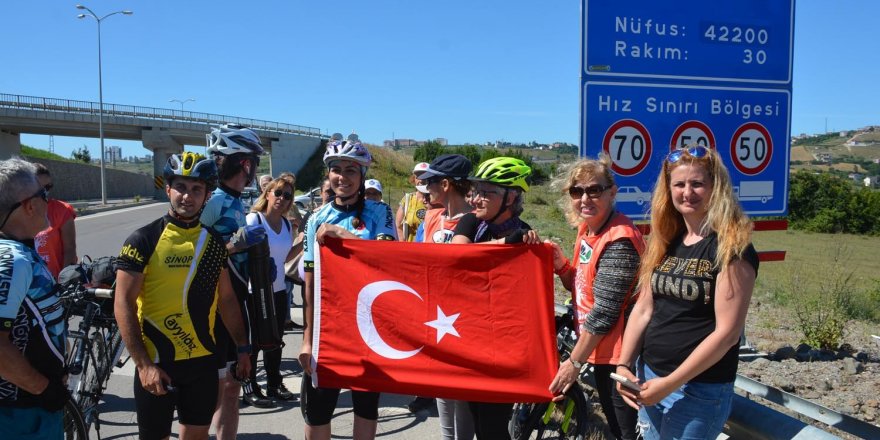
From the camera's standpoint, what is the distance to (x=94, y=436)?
16.0 ft

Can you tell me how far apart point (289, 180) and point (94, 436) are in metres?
2.83

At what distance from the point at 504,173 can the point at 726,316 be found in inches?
57.7

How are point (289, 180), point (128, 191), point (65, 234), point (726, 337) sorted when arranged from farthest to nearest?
point (128, 191) < point (289, 180) < point (65, 234) < point (726, 337)

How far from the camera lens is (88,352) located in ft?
14.5

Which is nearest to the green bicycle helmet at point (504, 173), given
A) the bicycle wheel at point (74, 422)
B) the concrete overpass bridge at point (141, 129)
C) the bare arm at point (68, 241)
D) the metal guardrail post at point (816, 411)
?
the metal guardrail post at point (816, 411)

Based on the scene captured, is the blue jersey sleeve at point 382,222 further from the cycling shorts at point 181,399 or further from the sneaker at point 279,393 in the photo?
the sneaker at point 279,393

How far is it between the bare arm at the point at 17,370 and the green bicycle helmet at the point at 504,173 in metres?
2.36

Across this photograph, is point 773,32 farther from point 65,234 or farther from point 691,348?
point 65,234

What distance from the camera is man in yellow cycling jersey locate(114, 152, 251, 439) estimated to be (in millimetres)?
3127

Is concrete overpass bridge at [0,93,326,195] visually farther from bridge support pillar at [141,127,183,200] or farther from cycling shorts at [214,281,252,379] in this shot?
cycling shorts at [214,281,252,379]

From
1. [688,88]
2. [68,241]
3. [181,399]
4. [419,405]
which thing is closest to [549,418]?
[419,405]

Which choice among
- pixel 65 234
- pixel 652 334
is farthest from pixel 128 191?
pixel 652 334

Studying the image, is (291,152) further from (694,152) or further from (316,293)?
(694,152)

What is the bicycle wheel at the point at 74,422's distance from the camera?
3984mm
